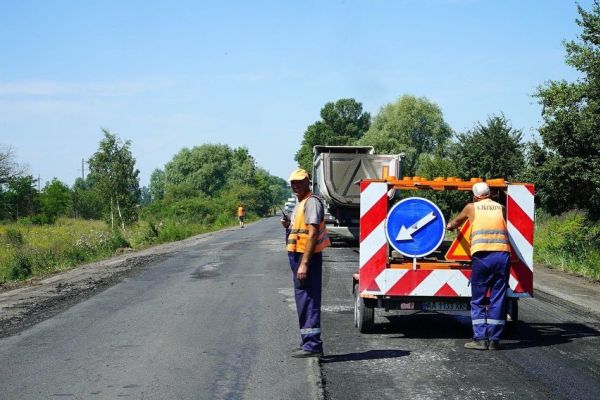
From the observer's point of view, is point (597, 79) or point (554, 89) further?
point (554, 89)

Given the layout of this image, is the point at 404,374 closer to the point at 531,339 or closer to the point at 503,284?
the point at 503,284

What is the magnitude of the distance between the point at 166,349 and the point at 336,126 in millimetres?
92115

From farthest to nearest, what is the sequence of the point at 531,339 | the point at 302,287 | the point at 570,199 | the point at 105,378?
1. the point at 570,199
2. the point at 531,339
3. the point at 302,287
4. the point at 105,378

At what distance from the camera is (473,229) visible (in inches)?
303

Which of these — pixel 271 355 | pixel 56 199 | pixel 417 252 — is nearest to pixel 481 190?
pixel 417 252

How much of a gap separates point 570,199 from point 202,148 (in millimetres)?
103346

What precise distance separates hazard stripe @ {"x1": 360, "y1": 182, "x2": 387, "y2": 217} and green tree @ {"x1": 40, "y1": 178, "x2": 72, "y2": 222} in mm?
61840

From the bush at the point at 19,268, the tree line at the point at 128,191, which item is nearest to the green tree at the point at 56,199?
the tree line at the point at 128,191

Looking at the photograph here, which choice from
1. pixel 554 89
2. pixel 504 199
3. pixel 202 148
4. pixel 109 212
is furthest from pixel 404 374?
pixel 202 148

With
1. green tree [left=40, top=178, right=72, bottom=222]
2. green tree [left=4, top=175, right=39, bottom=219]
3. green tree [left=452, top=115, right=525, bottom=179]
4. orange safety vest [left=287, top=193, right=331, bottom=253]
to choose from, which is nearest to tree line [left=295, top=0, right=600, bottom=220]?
green tree [left=452, top=115, right=525, bottom=179]

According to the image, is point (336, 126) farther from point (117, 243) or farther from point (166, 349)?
point (166, 349)

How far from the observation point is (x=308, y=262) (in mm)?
6871

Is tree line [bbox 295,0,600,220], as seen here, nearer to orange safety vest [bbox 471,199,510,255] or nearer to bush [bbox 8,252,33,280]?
orange safety vest [bbox 471,199,510,255]

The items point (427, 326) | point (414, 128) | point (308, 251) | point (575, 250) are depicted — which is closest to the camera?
point (308, 251)
